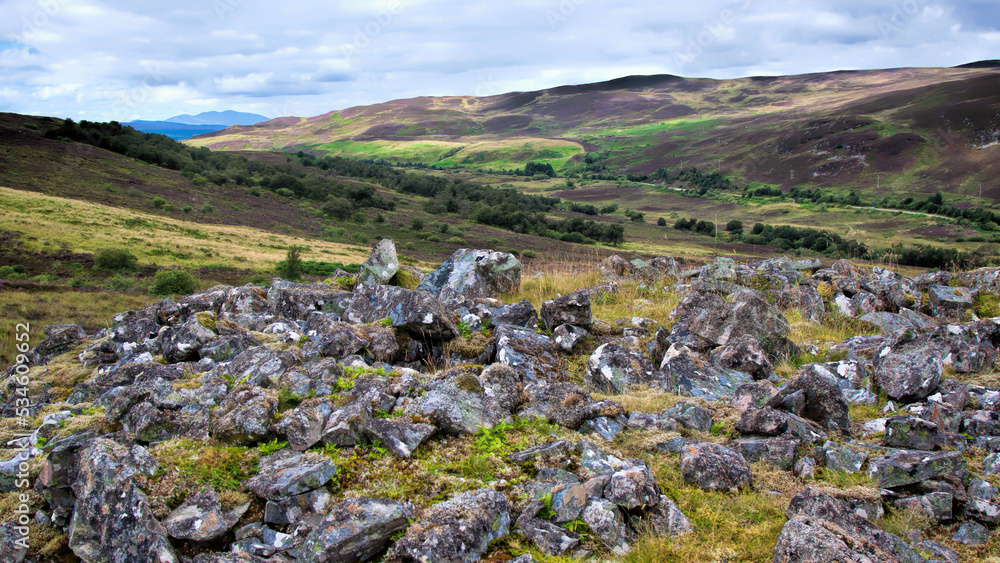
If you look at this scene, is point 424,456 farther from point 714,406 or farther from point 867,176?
point 867,176

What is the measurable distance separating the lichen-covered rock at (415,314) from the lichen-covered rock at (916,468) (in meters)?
4.41

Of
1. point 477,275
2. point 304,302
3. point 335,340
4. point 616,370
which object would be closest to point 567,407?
point 616,370

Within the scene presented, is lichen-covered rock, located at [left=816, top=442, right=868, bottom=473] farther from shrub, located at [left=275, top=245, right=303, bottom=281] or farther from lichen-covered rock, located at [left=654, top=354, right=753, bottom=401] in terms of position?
shrub, located at [left=275, top=245, right=303, bottom=281]

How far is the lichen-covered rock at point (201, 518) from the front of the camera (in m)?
3.22

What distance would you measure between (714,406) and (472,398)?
87.9 inches

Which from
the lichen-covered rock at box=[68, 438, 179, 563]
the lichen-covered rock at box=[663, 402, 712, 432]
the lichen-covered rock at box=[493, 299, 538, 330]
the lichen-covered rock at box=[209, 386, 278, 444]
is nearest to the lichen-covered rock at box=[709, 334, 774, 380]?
the lichen-covered rock at box=[663, 402, 712, 432]

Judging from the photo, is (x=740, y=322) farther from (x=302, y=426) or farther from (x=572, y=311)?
(x=302, y=426)

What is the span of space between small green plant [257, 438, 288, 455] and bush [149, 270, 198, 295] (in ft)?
90.6

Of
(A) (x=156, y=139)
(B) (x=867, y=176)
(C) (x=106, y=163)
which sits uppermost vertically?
(A) (x=156, y=139)

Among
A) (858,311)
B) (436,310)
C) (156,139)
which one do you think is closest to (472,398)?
(436,310)

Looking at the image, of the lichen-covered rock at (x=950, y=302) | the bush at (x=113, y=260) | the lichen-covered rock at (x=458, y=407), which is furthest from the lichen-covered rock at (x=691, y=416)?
the bush at (x=113, y=260)

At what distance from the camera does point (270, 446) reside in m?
3.97

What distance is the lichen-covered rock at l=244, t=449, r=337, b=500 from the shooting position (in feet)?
11.5

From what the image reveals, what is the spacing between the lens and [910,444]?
13.8 ft
